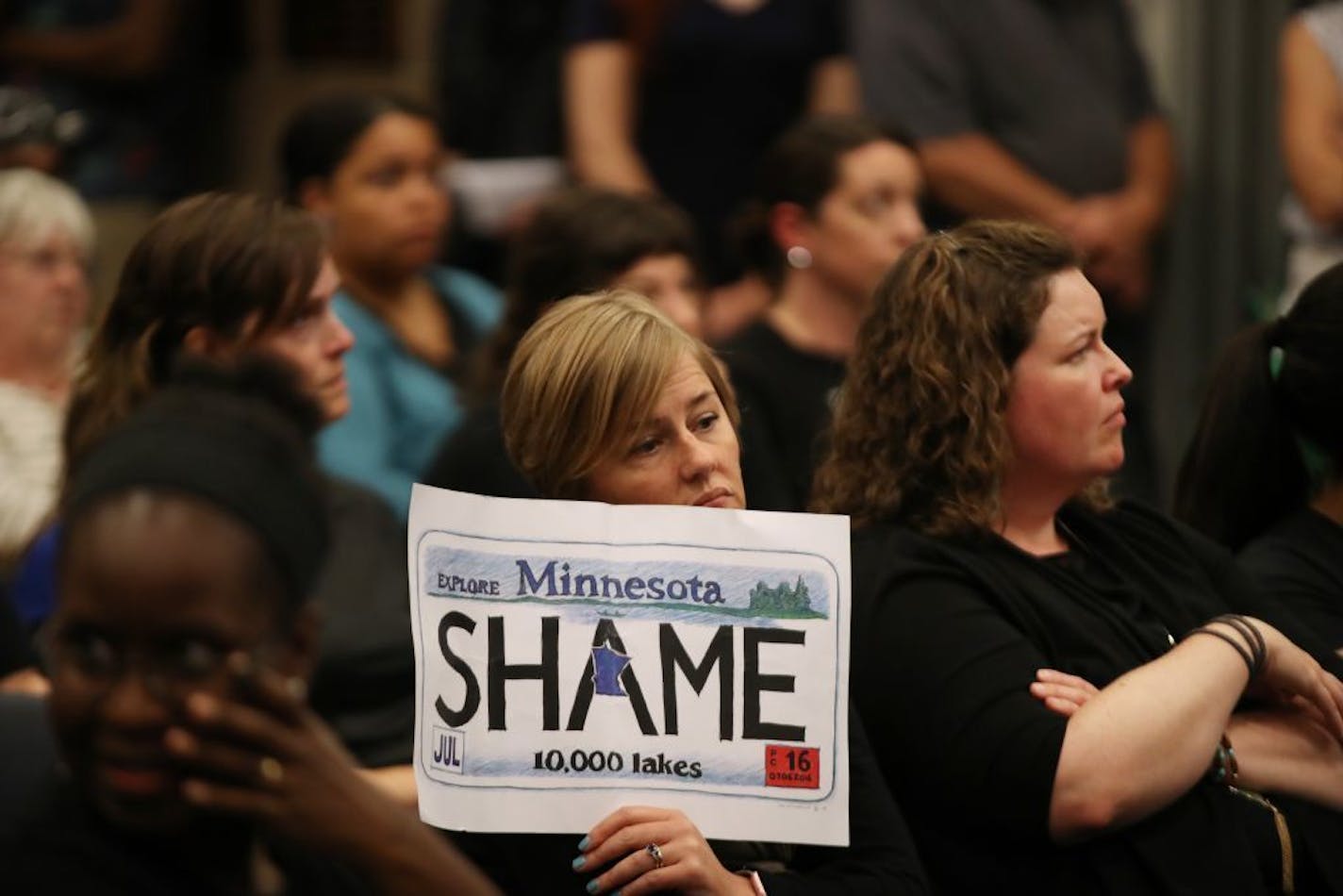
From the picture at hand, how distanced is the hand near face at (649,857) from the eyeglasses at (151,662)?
2.73 feet

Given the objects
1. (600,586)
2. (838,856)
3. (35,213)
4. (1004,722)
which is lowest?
(838,856)

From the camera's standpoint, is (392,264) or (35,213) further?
(392,264)

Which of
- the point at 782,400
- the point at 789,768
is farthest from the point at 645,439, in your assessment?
the point at 782,400

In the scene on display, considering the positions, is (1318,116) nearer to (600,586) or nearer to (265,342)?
(265,342)

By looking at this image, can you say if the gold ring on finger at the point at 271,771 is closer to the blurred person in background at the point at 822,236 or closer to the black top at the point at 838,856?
the black top at the point at 838,856

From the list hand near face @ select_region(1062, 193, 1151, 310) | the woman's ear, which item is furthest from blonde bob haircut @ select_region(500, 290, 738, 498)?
hand near face @ select_region(1062, 193, 1151, 310)

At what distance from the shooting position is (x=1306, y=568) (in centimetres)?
382

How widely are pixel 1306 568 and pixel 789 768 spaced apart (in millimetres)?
1330

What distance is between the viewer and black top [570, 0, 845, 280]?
6035mm

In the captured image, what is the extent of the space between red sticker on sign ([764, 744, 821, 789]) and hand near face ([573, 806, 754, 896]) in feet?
0.44

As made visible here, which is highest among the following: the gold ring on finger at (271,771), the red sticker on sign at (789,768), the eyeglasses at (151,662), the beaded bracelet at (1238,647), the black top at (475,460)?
the eyeglasses at (151,662)

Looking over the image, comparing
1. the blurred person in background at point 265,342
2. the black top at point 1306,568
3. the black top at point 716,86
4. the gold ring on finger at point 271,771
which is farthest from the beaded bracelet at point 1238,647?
the black top at point 716,86

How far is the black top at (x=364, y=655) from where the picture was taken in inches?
146

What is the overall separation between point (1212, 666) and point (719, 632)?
2.50ft
